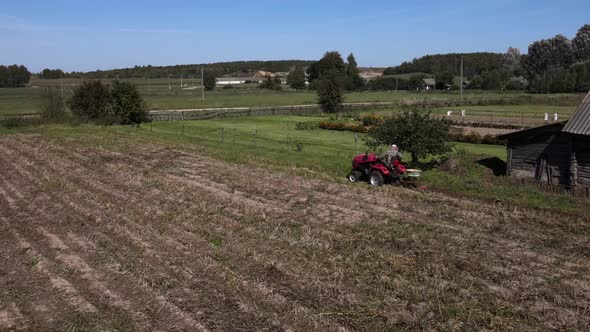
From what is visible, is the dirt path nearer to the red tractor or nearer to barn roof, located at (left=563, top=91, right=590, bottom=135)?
the red tractor

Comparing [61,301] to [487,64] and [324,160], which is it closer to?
[324,160]

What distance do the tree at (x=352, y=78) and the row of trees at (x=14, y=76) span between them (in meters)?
89.0

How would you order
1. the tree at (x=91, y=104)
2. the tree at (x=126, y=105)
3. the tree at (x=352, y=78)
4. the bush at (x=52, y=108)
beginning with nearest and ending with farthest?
1. the bush at (x=52, y=108)
2. the tree at (x=126, y=105)
3. the tree at (x=91, y=104)
4. the tree at (x=352, y=78)

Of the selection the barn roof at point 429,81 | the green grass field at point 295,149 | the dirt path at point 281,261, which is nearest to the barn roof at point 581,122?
the green grass field at point 295,149

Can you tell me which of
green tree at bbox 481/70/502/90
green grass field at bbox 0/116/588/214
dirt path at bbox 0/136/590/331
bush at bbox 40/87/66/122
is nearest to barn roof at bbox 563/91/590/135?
green grass field at bbox 0/116/588/214

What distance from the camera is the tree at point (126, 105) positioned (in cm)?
4825

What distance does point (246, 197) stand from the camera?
17219 mm

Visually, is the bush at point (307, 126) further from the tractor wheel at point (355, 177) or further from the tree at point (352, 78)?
the tree at point (352, 78)

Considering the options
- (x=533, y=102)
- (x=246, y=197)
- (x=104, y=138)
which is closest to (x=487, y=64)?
(x=533, y=102)

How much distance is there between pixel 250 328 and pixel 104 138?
30.0 m

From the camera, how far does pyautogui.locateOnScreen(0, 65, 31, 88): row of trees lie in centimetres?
15488

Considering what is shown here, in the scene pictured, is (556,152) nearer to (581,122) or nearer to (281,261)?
(581,122)

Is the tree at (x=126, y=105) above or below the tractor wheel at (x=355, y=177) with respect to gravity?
above

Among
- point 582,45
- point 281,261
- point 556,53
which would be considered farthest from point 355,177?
point 582,45
